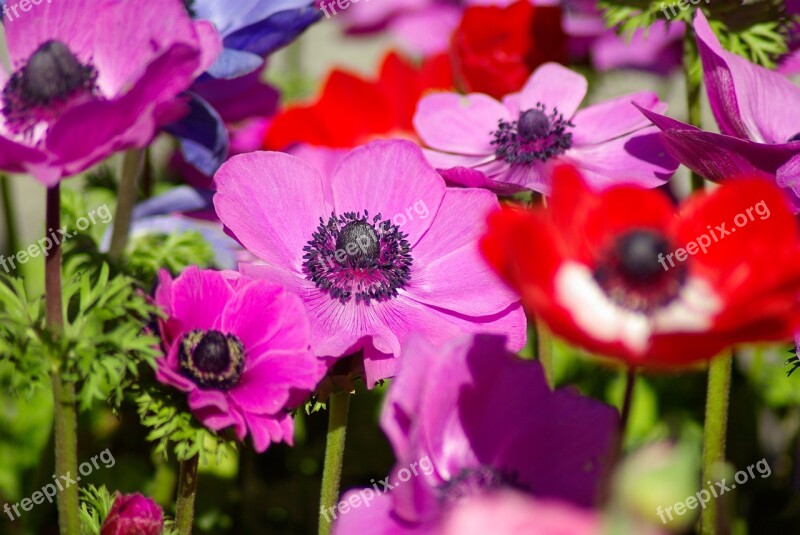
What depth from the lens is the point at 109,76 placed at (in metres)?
0.64

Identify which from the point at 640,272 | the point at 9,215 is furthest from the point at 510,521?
the point at 9,215

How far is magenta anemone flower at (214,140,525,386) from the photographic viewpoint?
693 mm

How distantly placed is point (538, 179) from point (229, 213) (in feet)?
0.87

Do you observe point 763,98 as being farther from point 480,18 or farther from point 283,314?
point 283,314

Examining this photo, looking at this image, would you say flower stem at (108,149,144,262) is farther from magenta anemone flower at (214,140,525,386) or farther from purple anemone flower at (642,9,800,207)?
purple anemone flower at (642,9,800,207)

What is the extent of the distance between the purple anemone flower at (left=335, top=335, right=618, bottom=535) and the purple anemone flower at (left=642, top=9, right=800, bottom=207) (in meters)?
0.21

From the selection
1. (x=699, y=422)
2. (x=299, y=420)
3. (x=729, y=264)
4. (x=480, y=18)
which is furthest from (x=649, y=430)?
(x=729, y=264)

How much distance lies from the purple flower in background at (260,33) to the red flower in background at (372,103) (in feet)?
1.14

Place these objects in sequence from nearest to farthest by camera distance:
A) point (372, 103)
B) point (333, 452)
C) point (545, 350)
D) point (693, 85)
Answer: point (333, 452) → point (545, 350) → point (693, 85) → point (372, 103)

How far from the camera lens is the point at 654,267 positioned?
0.48 meters

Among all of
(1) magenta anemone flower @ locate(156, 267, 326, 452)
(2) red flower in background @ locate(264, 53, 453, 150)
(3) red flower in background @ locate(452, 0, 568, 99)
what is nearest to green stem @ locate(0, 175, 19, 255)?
(2) red flower in background @ locate(264, 53, 453, 150)

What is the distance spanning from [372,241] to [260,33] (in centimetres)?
27

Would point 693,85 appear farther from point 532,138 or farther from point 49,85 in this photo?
point 49,85

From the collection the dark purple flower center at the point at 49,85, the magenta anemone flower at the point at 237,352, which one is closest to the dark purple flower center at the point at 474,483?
the magenta anemone flower at the point at 237,352
